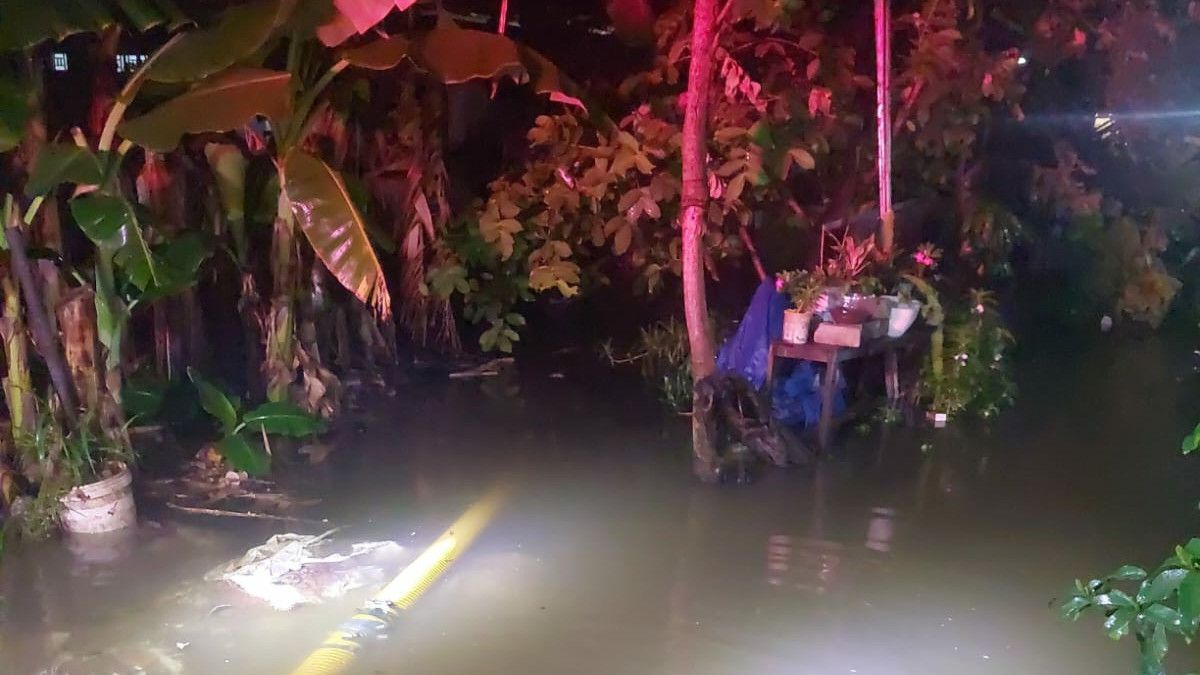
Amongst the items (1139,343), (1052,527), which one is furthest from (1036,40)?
(1052,527)

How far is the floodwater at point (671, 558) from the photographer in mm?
2682

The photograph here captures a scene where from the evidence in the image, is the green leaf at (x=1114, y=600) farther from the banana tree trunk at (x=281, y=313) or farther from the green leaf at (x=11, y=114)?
the banana tree trunk at (x=281, y=313)

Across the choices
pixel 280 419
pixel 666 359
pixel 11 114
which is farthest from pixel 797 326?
pixel 11 114

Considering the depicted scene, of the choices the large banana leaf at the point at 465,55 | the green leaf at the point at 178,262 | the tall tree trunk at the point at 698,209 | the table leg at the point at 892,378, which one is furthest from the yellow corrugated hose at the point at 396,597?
the table leg at the point at 892,378

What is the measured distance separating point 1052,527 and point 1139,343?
387 cm

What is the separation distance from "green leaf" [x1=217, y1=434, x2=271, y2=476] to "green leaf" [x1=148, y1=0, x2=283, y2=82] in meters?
1.30

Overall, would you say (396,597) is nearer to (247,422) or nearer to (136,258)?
(247,422)

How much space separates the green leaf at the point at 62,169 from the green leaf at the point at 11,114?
10 cm

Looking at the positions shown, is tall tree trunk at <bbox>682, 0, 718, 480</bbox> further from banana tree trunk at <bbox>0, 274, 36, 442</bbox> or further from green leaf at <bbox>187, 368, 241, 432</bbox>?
banana tree trunk at <bbox>0, 274, 36, 442</bbox>

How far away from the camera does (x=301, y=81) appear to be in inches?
156

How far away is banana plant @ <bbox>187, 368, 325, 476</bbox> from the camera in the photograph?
3740mm

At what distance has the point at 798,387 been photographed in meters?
4.63

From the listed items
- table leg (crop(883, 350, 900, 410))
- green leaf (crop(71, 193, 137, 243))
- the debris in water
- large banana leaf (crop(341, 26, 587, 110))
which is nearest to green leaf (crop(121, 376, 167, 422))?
green leaf (crop(71, 193, 137, 243))

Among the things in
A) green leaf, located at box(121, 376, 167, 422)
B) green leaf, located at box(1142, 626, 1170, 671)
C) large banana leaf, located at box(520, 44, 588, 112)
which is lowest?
green leaf, located at box(121, 376, 167, 422)
